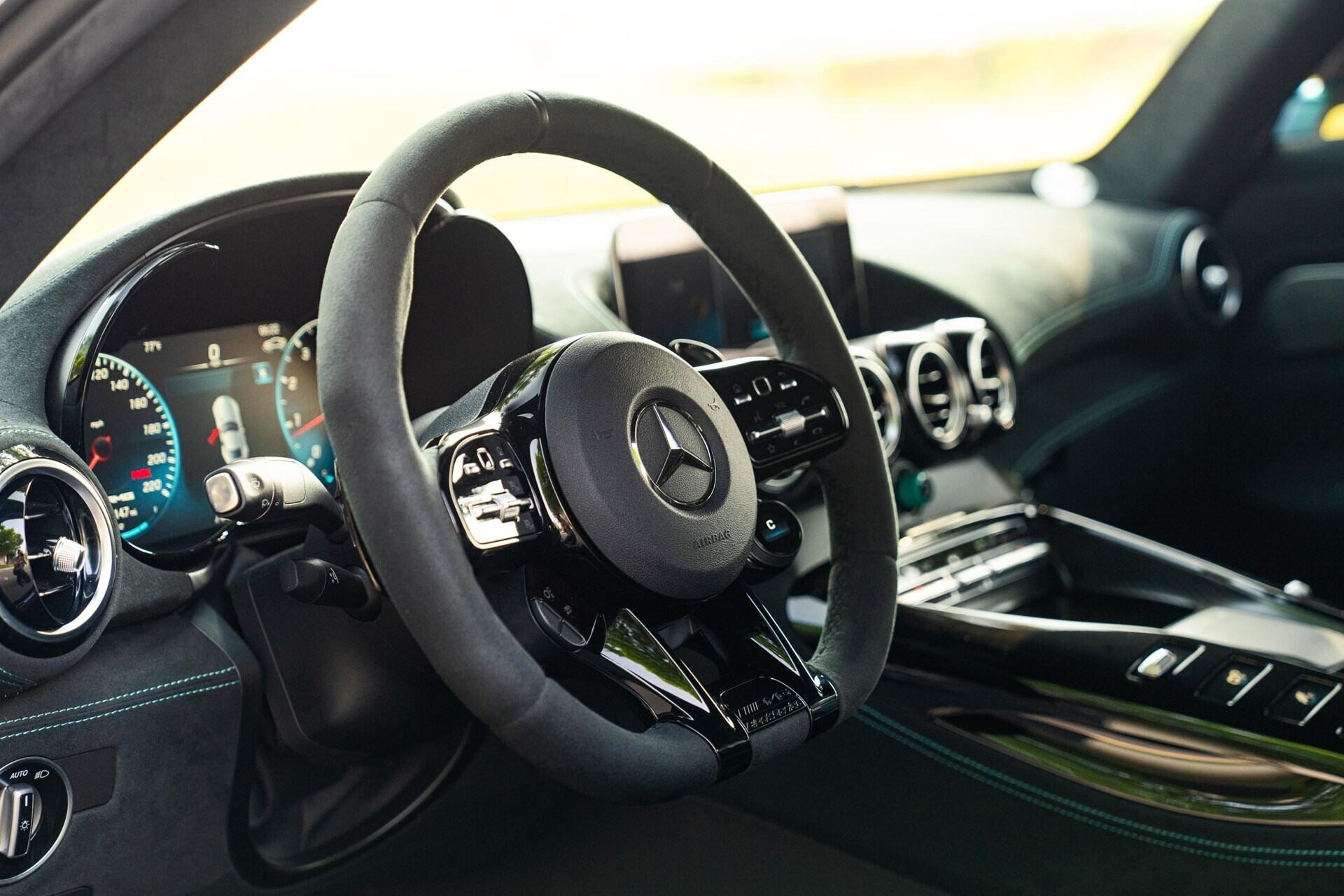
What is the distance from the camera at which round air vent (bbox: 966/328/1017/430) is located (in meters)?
1.99

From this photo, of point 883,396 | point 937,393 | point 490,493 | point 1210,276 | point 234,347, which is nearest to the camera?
point 490,493

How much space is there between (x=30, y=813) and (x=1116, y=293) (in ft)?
6.63

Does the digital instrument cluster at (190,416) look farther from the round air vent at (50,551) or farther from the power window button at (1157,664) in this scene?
the power window button at (1157,664)

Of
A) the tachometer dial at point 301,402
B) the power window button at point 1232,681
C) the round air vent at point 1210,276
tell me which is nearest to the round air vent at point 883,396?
the power window button at point 1232,681

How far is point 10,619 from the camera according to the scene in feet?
3.18

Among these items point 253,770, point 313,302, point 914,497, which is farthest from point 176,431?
point 914,497

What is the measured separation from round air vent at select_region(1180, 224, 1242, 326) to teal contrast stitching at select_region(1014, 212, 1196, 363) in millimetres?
33

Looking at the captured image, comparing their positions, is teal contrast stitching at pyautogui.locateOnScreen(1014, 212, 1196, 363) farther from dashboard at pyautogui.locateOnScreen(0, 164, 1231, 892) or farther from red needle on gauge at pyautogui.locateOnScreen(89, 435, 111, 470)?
red needle on gauge at pyautogui.locateOnScreen(89, 435, 111, 470)

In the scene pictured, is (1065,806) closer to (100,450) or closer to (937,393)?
(937,393)

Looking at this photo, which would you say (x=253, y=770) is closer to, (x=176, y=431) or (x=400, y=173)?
(x=176, y=431)

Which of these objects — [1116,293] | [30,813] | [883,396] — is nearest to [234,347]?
[30,813]

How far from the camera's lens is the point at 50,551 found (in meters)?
1.01

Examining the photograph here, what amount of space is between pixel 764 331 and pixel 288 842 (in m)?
0.97

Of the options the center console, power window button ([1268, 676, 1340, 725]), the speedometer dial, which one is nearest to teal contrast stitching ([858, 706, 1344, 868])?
the center console
